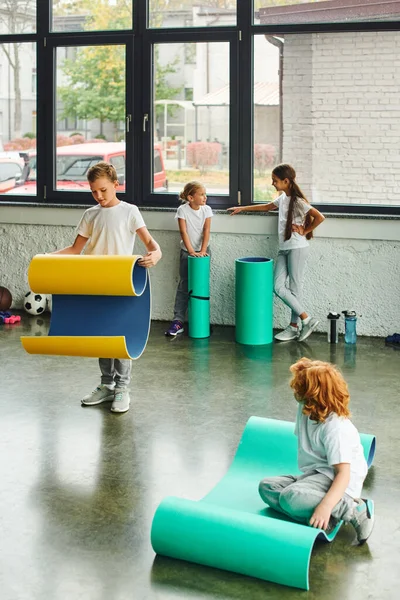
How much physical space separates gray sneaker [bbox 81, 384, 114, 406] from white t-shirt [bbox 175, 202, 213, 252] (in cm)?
223

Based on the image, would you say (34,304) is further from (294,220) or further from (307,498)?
(307,498)

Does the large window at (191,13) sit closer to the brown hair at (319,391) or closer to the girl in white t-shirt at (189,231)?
the girl in white t-shirt at (189,231)

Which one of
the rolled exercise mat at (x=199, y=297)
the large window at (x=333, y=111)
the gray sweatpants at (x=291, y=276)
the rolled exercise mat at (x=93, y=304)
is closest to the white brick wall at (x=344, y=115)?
the large window at (x=333, y=111)

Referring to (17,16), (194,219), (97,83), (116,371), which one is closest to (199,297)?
(194,219)

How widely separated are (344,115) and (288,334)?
1795 millimetres

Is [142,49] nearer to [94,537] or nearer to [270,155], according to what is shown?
[270,155]

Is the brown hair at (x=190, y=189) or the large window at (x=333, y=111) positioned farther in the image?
the brown hair at (x=190, y=189)

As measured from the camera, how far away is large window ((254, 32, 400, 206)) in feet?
23.7

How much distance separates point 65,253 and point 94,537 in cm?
199

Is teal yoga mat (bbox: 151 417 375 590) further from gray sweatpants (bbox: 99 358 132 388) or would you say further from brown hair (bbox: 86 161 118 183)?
brown hair (bbox: 86 161 118 183)

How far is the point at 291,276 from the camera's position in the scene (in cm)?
734

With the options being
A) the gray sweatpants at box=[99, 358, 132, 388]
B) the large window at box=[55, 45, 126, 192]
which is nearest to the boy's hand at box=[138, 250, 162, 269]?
the gray sweatpants at box=[99, 358, 132, 388]

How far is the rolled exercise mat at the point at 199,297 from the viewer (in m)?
7.36

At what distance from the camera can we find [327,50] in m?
7.31
